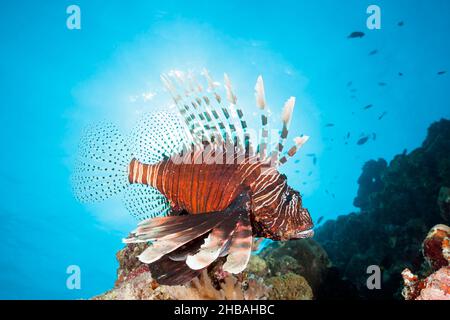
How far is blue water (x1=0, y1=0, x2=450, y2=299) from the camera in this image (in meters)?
22.7

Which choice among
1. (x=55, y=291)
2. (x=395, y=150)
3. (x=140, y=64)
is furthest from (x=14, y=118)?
(x=395, y=150)

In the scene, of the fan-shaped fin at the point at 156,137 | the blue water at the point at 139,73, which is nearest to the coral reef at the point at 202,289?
the fan-shaped fin at the point at 156,137

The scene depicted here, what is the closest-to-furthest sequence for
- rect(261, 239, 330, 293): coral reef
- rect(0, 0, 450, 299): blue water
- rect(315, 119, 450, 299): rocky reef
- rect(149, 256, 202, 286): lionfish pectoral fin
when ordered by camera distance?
rect(149, 256, 202, 286): lionfish pectoral fin → rect(261, 239, 330, 293): coral reef → rect(315, 119, 450, 299): rocky reef → rect(0, 0, 450, 299): blue water

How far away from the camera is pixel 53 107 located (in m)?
24.8

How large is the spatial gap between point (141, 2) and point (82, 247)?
3744cm

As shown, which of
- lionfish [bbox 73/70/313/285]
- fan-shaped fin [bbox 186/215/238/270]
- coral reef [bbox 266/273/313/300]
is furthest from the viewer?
coral reef [bbox 266/273/313/300]

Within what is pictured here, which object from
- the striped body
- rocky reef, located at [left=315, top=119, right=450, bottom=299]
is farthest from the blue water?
the striped body

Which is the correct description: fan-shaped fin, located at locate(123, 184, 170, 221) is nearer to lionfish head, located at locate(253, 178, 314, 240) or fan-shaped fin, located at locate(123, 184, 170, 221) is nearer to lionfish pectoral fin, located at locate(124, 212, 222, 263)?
lionfish pectoral fin, located at locate(124, 212, 222, 263)

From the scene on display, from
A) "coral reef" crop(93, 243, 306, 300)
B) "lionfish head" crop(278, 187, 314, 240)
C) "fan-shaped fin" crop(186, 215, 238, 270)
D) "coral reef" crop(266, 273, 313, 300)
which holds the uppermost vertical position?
"lionfish head" crop(278, 187, 314, 240)

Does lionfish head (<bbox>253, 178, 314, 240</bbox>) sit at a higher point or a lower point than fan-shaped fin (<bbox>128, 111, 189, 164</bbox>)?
lower

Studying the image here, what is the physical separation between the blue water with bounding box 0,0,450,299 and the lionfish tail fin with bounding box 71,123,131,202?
18531 mm

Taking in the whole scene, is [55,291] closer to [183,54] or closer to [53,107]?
[53,107]

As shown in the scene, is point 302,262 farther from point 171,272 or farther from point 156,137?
point 171,272

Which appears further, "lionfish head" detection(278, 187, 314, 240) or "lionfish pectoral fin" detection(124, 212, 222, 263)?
"lionfish head" detection(278, 187, 314, 240)
